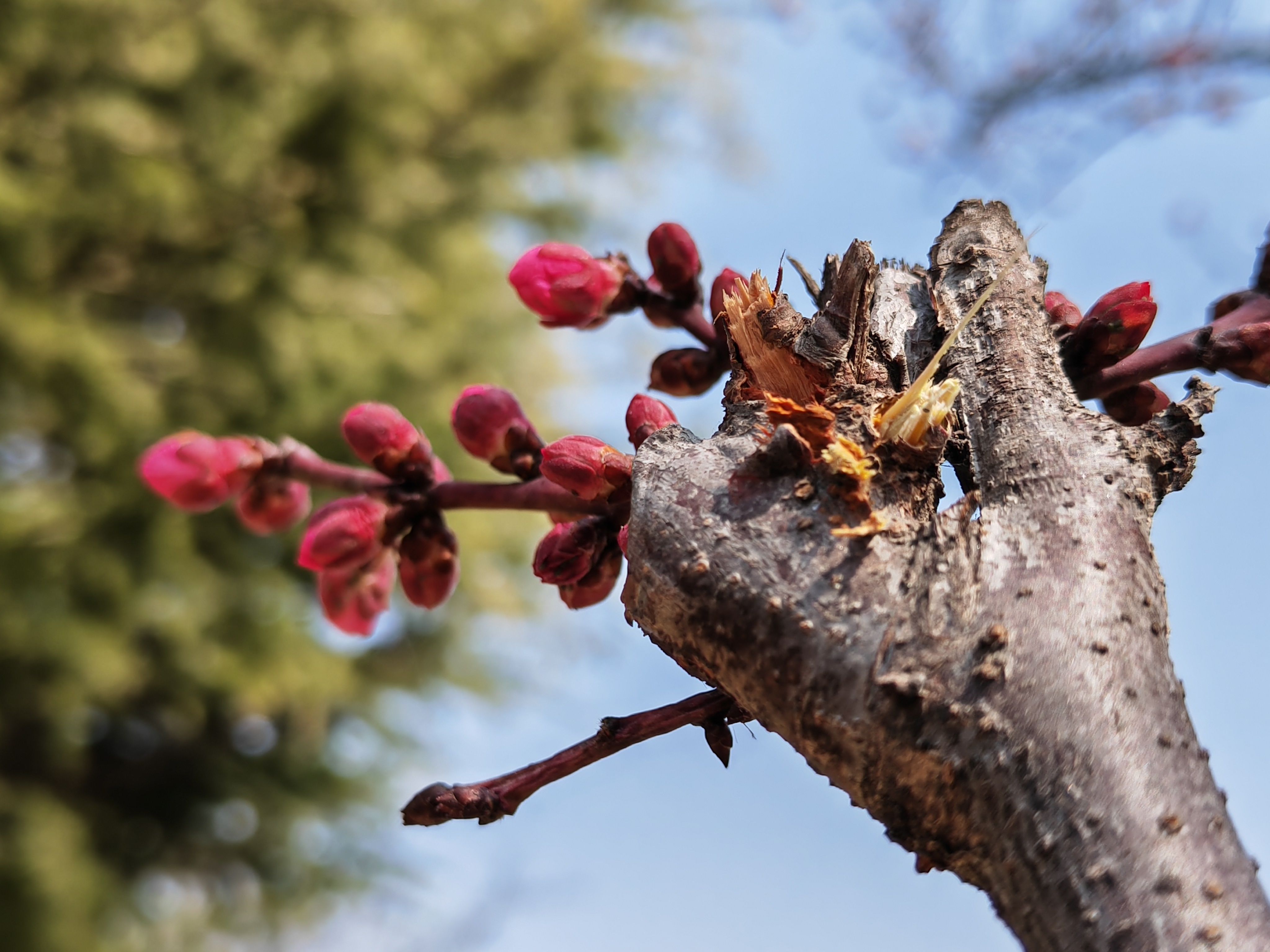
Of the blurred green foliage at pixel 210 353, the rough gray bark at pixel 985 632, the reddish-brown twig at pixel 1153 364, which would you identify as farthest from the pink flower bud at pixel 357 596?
the blurred green foliage at pixel 210 353

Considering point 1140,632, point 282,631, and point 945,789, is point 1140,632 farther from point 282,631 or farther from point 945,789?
point 282,631

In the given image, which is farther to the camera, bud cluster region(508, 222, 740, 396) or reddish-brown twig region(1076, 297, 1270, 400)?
bud cluster region(508, 222, 740, 396)

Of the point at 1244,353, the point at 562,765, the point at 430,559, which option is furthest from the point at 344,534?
the point at 1244,353

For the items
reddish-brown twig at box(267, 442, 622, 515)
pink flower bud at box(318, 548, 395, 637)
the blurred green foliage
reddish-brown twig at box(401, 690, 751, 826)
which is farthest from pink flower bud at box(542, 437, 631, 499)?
the blurred green foliage

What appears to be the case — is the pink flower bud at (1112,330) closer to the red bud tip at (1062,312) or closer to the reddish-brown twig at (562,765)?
the red bud tip at (1062,312)

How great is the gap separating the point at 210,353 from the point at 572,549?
10.9 ft

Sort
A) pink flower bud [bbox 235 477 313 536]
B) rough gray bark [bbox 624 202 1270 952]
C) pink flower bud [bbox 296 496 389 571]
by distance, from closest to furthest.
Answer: rough gray bark [bbox 624 202 1270 952] → pink flower bud [bbox 296 496 389 571] → pink flower bud [bbox 235 477 313 536]

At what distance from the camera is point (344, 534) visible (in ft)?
2.17

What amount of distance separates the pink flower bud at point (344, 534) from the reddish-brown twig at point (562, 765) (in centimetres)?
24

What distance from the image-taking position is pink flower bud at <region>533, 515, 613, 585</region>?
0.56 m

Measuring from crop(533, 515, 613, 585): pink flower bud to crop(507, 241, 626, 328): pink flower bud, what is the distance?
0.19 meters

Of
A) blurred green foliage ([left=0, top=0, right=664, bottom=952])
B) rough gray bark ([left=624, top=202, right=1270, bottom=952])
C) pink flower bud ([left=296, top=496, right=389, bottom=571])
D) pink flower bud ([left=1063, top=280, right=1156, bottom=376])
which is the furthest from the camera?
blurred green foliage ([left=0, top=0, right=664, bottom=952])

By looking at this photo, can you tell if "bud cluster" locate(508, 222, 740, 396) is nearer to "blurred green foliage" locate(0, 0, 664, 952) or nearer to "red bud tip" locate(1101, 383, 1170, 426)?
"red bud tip" locate(1101, 383, 1170, 426)

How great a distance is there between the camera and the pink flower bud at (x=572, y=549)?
56 cm
